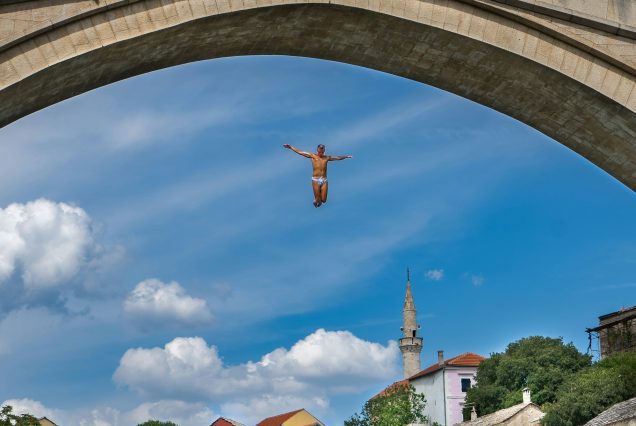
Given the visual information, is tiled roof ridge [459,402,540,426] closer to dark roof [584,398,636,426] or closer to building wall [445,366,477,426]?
dark roof [584,398,636,426]

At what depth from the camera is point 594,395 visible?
178 feet

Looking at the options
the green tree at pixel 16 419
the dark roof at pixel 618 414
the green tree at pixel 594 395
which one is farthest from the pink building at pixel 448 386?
the green tree at pixel 16 419

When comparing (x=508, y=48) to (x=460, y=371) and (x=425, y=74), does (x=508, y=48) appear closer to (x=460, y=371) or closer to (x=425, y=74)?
(x=425, y=74)

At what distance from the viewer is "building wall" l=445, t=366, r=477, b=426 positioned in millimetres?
80188

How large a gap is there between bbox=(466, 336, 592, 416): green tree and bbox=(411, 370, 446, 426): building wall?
8.02 metres

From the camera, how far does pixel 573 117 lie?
12336mm

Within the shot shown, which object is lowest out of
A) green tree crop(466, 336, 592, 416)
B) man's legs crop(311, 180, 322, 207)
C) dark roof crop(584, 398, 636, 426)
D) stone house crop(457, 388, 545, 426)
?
man's legs crop(311, 180, 322, 207)

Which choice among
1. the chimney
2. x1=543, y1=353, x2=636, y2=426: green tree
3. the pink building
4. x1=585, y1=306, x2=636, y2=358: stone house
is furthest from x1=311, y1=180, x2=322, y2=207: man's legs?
the pink building

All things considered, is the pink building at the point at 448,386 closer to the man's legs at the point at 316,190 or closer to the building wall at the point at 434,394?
the building wall at the point at 434,394

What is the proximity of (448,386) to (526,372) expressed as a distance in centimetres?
1447

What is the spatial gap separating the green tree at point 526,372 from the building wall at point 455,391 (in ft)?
21.3

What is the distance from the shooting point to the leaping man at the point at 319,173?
1242 centimetres

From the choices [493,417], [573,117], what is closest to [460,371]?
[493,417]

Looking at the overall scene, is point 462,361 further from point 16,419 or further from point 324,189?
point 324,189
